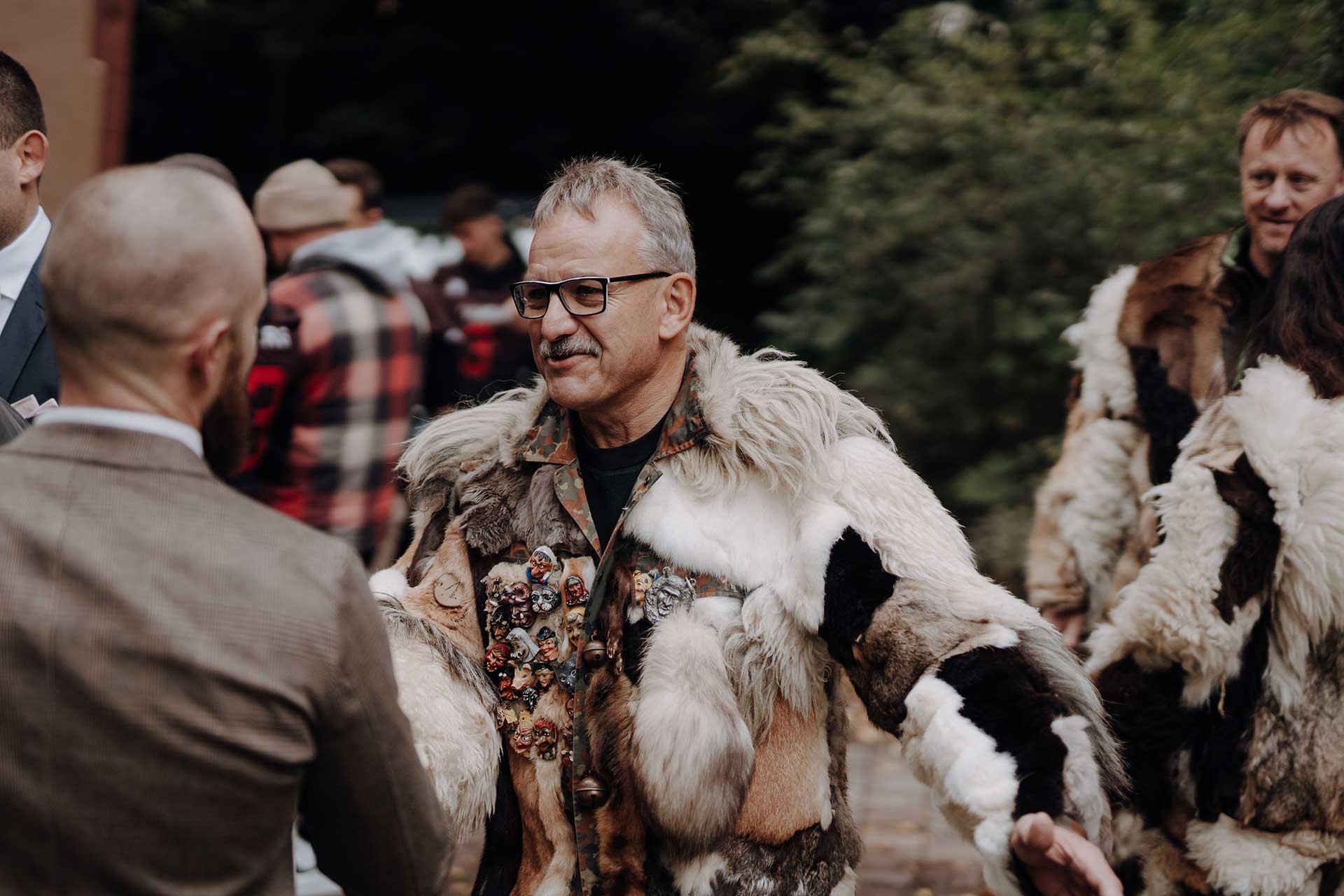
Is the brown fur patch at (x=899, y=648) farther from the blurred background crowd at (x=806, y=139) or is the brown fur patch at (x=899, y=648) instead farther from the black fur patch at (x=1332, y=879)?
the blurred background crowd at (x=806, y=139)

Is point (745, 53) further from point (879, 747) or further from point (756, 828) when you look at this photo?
point (756, 828)

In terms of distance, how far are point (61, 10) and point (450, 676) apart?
113 inches

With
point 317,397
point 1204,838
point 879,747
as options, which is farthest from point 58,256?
point 879,747

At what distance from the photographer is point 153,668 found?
4.86 ft

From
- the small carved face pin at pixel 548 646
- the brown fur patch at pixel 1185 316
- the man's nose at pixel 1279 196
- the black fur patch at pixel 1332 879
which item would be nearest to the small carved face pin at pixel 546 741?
the small carved face pin at pixel 548 646

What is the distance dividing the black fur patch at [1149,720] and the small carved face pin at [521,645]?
1.28 m

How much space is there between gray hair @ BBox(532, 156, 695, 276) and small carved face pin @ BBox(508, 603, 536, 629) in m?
0.68

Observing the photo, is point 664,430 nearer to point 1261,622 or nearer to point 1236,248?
point 1261,622

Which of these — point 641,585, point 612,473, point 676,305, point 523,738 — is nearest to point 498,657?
point 523,738

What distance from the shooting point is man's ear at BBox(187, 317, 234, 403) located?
156cm

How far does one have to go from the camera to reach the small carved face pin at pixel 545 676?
8.38 ft

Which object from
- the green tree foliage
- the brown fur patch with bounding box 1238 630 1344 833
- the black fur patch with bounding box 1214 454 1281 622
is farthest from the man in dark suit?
the green tree foliage

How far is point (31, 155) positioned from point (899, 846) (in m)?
4.08

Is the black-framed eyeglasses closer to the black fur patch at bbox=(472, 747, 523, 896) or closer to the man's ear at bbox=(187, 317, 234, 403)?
the black fur patch at bbox=(472, 747, 523, 896)
